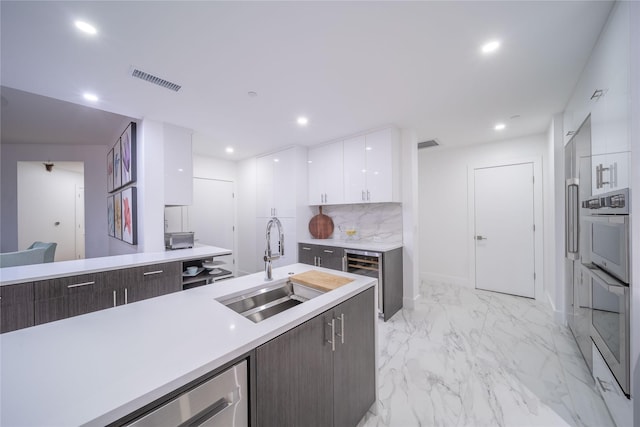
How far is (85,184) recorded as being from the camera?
4.51 m

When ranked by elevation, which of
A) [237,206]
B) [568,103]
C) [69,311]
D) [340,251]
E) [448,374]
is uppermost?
[568,103]

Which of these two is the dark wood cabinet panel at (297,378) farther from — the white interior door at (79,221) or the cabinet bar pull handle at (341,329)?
the white interior door at (79,221)

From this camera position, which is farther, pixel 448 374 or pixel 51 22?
pixel 448 374

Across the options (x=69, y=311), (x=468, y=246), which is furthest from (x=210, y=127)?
(x=468, y=246)

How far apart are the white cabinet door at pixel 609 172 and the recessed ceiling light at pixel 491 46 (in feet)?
3.34

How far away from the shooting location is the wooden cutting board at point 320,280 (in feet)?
4.78

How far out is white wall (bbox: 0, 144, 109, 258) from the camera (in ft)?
13.9

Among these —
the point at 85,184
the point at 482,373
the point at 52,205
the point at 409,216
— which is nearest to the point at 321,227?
the point at 409,216

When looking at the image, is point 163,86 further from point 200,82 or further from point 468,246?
point 468,246

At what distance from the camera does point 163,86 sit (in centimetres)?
217

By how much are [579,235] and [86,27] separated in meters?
3.98

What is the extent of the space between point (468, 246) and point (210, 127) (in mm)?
4522

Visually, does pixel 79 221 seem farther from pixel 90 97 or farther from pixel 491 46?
pixel 491 46

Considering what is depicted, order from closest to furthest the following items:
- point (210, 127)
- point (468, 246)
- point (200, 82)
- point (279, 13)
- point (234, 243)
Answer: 1. point (279, 13)
2. point (200, 82)
3. point (210, 127)
4. point (468, 246)
5. point (234, 243)
